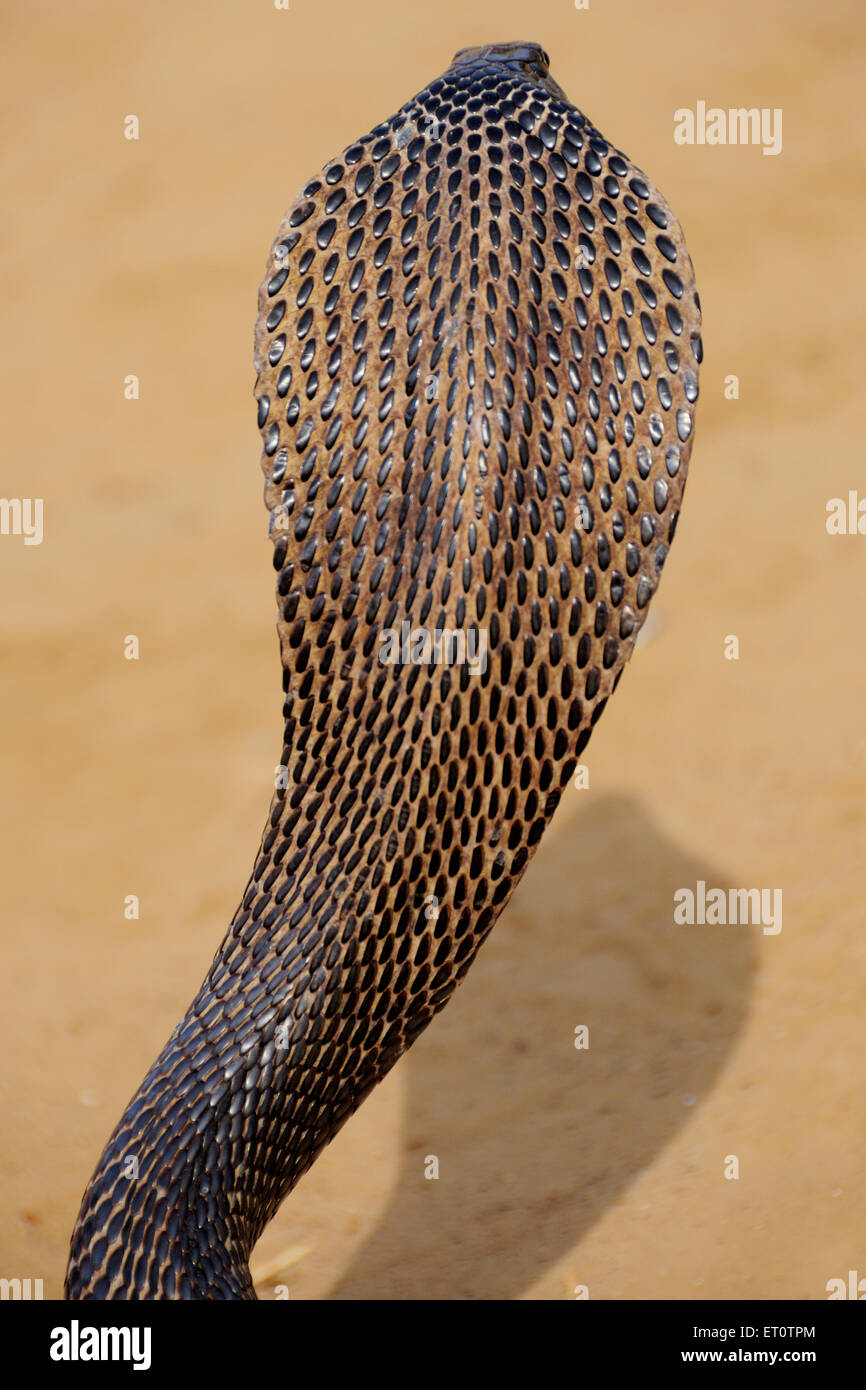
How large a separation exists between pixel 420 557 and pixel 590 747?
2.83 metres

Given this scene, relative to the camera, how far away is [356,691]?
240 cm

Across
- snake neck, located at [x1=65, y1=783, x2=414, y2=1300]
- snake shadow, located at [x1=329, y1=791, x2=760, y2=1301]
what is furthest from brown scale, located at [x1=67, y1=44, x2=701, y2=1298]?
snake shadow, located at [x1=329, y1=791, x2=760, y2=1301]

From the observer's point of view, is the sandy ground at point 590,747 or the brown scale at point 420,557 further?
the sandy ground at point 590,747

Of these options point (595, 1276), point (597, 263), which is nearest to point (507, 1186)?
point (595, 1276)

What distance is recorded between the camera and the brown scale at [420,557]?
7.54 ft

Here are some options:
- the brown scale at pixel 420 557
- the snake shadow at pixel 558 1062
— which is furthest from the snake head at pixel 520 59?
the snake shadow at pixel 558 1062

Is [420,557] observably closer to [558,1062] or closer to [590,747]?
[558,1062]

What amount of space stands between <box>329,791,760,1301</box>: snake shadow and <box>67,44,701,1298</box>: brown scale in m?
1.27

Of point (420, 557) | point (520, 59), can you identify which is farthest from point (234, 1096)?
point (520, 59)

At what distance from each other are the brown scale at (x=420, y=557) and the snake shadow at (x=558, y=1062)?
1.27 metres

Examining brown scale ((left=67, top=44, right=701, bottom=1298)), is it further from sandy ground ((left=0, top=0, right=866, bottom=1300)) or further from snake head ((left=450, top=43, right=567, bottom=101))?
sandy ground ((left=0, top=0, right=866, bottom=1300))

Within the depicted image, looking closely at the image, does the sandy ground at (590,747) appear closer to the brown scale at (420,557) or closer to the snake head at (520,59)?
the brown scale at (420,557)

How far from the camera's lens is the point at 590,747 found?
16.5 ft
